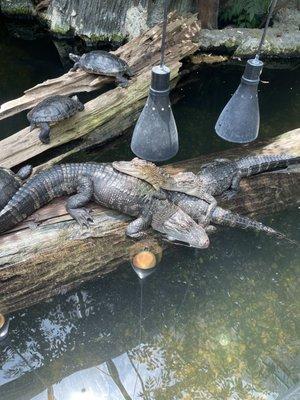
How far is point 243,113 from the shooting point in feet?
9.80

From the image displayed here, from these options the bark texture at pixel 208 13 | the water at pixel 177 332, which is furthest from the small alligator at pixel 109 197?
the bark texture at pixel 208 13

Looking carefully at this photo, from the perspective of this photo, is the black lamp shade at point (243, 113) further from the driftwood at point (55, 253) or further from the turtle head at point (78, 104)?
the turtle head at point (78, 104)

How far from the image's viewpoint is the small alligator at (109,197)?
4.03 meters

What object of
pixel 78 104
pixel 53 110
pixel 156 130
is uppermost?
pixel 156 130

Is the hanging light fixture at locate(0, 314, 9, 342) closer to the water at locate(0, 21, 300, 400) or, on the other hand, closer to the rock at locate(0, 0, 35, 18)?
the water at locate(0, 21, 300, 400)

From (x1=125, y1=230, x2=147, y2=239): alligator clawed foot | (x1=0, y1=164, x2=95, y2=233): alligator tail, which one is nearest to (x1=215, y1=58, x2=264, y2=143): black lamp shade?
(x1=125, y1=230, x2=147, y2=239): alligator clawed foot

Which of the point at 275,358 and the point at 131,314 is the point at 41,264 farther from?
the point at 275,358

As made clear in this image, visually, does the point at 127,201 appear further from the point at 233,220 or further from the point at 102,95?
the point at 102,95

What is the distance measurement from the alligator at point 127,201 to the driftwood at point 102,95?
0.76m

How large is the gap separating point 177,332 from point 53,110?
2.68 metres

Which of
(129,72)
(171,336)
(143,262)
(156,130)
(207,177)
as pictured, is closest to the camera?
(156,130)

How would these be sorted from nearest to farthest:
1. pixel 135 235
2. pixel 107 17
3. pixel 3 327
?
pixel 3 327 → pixel 135 235 → pixel 107 17

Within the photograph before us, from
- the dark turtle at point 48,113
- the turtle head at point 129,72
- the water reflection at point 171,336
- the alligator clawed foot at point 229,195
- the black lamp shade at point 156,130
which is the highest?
the black lamp shade at point 156,130

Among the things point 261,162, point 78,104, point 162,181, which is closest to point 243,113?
point 162,181
